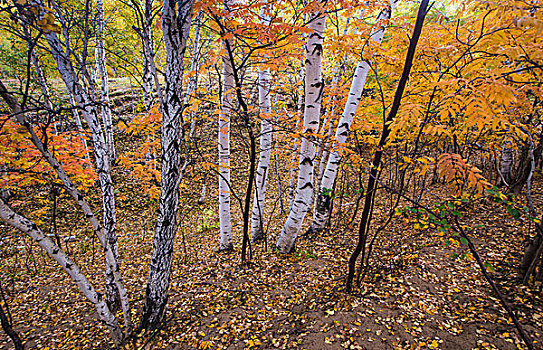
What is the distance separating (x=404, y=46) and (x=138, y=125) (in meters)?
5.56

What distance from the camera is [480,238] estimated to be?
4750mm

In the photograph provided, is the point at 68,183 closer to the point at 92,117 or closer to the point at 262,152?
the point at 92,117

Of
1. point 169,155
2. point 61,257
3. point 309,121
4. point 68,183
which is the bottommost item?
point 61,257

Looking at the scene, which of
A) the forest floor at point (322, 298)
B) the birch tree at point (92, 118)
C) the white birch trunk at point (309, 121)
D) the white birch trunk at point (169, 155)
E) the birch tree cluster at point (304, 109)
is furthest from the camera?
the white birch trunk at point (309, 121)

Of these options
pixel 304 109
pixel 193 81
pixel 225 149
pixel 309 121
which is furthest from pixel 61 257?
pixel 193 81

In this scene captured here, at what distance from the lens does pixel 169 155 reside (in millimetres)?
3131

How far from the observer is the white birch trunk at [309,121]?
156 inches

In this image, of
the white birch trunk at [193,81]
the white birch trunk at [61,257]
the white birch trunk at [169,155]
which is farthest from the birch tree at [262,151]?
the white birch trunk at [61,257]

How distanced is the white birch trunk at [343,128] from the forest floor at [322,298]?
57 cm

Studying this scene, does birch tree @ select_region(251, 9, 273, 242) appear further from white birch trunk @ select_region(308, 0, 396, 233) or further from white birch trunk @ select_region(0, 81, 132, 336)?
white birch trunk @ select_region(0, 81, 132, 336)

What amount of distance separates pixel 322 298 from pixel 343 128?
343 centimetres

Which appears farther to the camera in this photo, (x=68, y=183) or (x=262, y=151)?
(x=262, y=151)

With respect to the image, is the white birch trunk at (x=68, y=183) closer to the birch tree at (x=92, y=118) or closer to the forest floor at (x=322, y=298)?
the birch tree at (x=92, y=118)

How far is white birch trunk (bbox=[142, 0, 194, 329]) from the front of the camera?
2.82 meters
